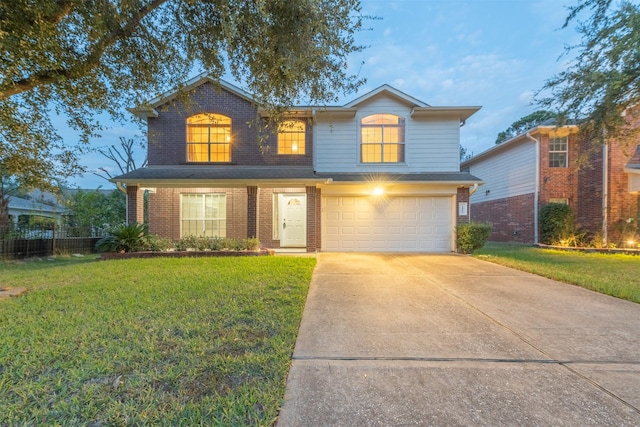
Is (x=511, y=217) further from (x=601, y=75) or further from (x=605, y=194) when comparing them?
(x=601, y=75)

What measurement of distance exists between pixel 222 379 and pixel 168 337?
3.84 feet

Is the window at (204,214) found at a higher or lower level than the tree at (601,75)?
lower

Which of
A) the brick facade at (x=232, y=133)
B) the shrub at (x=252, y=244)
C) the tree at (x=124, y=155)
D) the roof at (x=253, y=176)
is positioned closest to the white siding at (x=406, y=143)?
the roof at (x=253, y=176)

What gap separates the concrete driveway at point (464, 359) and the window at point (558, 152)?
429 inches

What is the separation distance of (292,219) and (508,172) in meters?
12.2

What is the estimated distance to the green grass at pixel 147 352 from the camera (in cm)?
202

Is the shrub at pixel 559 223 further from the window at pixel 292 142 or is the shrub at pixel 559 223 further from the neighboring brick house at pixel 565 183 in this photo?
the window at pixel 292 142

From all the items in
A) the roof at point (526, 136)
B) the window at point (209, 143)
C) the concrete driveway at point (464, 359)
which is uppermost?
the roof at point (526, 136)

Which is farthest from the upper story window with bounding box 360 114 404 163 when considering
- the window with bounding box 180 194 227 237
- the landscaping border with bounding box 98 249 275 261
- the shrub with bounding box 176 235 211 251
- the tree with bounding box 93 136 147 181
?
the tree with bounding box 93 136 147 181

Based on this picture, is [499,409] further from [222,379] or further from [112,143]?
[112,143]

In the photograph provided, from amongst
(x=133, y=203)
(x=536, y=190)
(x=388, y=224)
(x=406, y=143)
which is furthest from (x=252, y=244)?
(x=536, y=190)

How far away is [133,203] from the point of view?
1035 cm

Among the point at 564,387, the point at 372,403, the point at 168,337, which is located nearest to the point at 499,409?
the point at 564,387

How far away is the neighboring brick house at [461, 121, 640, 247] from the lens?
1242cm
